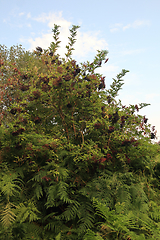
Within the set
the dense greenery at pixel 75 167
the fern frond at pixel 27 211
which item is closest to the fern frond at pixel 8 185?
the dense greenery at pixel 75 167

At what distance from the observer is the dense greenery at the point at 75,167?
8.09 ft

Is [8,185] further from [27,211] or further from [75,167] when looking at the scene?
[75,167]

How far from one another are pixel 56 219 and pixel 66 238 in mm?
348

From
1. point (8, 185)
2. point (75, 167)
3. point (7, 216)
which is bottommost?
point (7, 216)

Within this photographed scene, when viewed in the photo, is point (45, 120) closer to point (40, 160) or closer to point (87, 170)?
point (40, 160)

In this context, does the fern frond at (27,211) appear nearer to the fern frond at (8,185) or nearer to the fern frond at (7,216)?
the fern frond at (7,216)

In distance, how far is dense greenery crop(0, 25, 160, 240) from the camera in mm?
2465

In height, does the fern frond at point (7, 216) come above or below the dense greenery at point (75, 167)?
below

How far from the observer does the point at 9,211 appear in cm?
238

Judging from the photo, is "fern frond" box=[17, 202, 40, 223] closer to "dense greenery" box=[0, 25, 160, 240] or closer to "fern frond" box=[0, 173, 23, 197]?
"dense greenery" box=[0, 25, 160, 240]

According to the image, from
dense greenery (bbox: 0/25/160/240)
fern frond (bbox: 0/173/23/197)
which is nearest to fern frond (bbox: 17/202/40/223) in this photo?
dense greenery (bbox: 0/25/160/240)

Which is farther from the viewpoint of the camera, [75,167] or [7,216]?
[75,167]

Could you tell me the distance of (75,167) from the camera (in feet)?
10.5

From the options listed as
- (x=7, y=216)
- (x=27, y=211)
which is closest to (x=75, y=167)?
(x=27, y=211)
